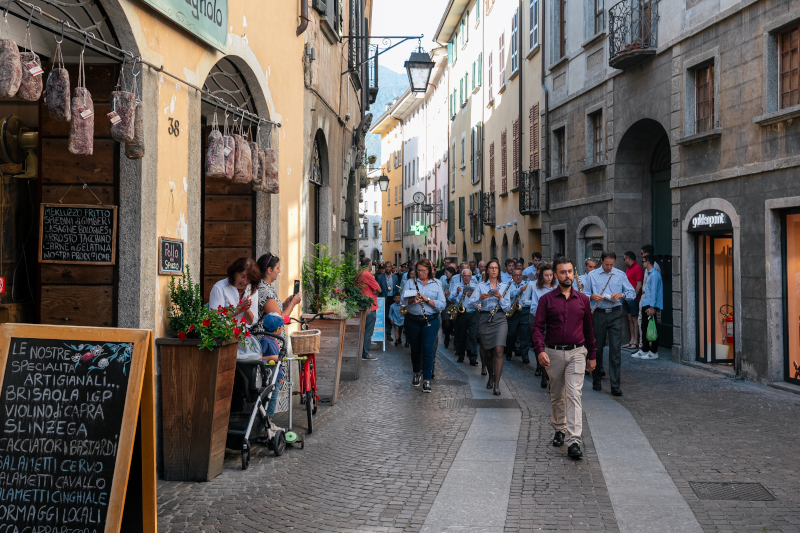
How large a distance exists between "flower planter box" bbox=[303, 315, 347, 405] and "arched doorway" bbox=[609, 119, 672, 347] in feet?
28.9

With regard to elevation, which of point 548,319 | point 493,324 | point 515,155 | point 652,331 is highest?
point 515,155

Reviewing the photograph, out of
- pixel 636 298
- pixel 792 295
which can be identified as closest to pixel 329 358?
pixel 792 295

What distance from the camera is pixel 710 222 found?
522 inches

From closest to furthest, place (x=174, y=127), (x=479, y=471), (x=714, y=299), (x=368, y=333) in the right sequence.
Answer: (x=479, y=471), (x=174, y=127), (x=714, y=299), (x=368, y=333)

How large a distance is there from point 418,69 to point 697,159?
5.64m

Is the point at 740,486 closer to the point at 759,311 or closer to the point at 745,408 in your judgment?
the point at 745,408

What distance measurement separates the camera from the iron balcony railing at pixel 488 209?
29.9 m

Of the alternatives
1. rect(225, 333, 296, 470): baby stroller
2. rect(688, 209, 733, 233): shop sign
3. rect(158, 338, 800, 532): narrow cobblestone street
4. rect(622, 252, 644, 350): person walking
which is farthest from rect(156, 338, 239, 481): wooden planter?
rect(622, 252, 644, 350): person walking

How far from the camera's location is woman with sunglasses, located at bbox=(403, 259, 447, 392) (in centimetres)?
1115

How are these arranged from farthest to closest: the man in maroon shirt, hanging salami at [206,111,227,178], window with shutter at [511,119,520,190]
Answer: window with shutter at [511,119,520,190], the man in maroon shirt, hanging salami at [206,111,227,178]

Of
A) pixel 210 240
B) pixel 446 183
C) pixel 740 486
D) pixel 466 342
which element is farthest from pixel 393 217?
pixel 740 486

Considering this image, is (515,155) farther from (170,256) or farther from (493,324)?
(170,256)

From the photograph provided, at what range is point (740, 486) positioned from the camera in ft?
20.1

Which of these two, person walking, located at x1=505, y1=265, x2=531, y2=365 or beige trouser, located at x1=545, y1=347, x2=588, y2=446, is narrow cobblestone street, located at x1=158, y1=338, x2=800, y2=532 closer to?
beige trouser, located at x1=545, y1=347, x2=588, y2=446
